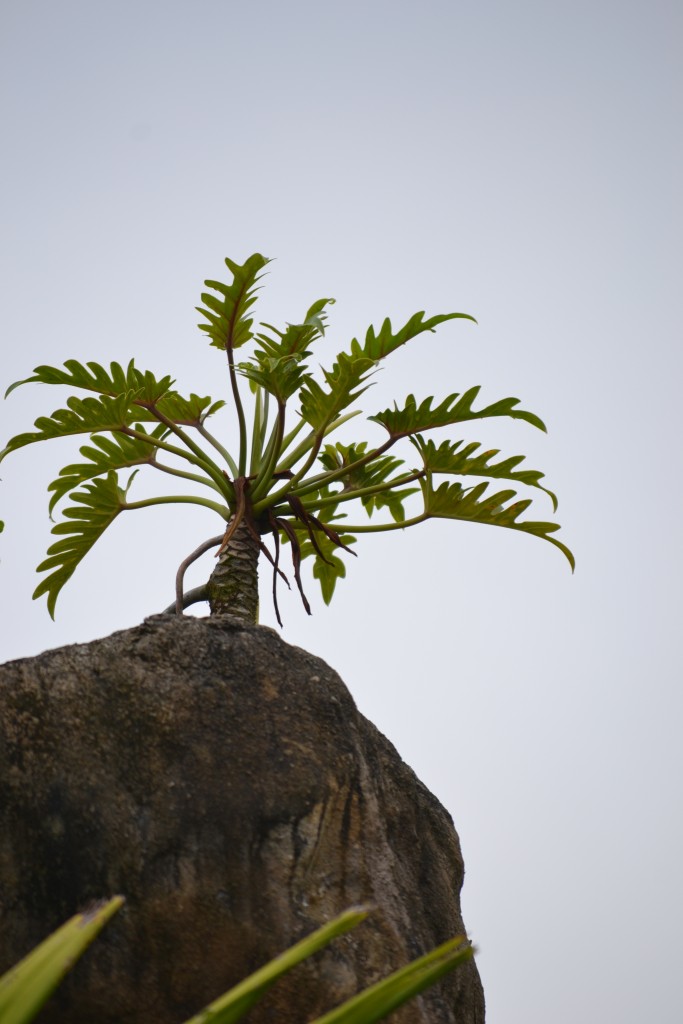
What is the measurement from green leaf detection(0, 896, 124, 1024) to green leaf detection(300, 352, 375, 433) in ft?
6.54

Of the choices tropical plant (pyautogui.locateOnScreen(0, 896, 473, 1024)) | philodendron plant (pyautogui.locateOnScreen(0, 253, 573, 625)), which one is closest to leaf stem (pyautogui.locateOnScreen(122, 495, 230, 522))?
philodendron plant (pyautogui.locateOnScreen(0, 253, 573, 625))

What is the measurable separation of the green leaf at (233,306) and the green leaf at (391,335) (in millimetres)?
421

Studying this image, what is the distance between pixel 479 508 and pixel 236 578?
2.74 ft

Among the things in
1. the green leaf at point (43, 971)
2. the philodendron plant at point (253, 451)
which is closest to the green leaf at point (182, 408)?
the philodendron plant at point (253, 451)

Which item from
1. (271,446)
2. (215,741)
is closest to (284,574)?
(271,446)

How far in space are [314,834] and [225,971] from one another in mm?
309

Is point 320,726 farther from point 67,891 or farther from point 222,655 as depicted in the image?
point 67,891

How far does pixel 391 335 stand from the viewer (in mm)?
3000

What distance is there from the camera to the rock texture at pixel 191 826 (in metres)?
1.78

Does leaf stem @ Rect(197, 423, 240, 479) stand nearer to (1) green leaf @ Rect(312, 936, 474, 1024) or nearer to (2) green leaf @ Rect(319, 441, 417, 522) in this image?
(2) green leaf @ Rect(319, 441, 417, 522)

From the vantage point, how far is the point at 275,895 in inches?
73.3

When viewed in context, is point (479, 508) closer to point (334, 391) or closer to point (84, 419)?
point (334, 391)

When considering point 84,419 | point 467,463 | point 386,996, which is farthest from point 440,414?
point 386,996

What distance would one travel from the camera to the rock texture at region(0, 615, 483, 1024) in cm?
178
